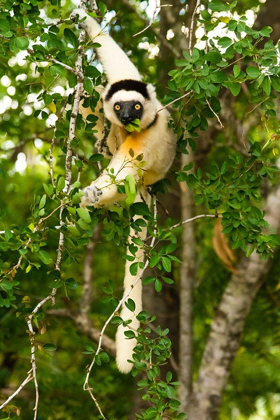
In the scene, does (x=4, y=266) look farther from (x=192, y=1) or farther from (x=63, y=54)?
(x=192, y=1)

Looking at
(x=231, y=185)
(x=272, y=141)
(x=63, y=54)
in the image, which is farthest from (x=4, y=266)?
(x=272, y=141)

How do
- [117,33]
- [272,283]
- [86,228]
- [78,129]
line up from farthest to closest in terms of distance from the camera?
1. [272,283]
2. [117,33]
3. [78,129]
4. [86,228]

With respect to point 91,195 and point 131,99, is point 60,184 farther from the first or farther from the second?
point 131,99

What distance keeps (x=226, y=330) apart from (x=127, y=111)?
2.42m

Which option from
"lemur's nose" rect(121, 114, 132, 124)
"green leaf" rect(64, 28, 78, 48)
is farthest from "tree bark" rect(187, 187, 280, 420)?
"green leaf" rect(64, 28, 78, 48)

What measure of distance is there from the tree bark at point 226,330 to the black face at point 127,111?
76.8 inches

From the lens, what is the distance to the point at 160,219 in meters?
5.74

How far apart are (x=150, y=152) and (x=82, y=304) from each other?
2.38 m

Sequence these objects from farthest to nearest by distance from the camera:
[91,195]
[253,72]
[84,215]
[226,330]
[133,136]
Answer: [226,330] → [133,136] → [91,195] → [253,72] → [84,215]

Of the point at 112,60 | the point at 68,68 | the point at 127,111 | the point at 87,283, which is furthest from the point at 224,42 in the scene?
the point at 87,283

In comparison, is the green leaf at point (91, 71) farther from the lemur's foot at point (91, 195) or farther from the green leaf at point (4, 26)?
the lemur's foot at point (91, 195)

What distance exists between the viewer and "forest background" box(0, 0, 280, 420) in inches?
106

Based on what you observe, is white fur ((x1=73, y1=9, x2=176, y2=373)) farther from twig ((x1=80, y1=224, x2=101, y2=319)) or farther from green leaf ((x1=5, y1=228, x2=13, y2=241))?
twig ((x1=80, y1=224, x2=101, y2=319))

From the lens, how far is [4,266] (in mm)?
2678
